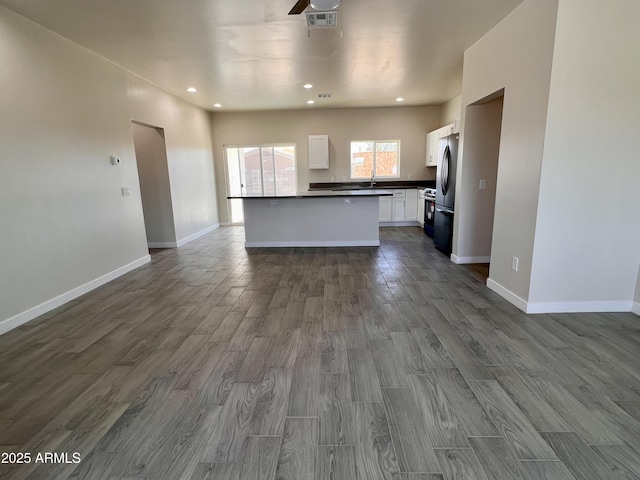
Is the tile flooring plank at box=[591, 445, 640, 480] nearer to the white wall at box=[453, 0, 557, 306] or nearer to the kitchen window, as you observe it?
the white wall at box=[453, 0, 557, 306]

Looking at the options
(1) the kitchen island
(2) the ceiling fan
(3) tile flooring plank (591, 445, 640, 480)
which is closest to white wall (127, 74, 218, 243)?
→ (1) the kitchen island

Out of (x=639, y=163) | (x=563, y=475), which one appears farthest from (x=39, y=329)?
(x=639, y=163)

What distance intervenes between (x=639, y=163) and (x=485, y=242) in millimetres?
2014

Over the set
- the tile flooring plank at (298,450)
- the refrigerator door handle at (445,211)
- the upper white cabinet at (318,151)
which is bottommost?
the tile flooring plank at (298,450)

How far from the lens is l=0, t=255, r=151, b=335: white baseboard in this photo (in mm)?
2803

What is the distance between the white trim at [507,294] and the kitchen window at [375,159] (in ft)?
15.8


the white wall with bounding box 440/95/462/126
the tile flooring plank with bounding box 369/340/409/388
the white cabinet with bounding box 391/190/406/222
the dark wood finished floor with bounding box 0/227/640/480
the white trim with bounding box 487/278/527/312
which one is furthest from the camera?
the white cabinet with bounding box 391/190/406/222

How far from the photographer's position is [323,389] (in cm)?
194

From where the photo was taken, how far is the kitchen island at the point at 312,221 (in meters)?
5.62

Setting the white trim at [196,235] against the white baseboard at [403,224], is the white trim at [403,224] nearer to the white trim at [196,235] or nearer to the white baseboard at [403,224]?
the white baseboard at [403,224]

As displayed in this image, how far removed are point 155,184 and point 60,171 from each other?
250cm

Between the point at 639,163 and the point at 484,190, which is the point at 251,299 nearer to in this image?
the point at 484,190

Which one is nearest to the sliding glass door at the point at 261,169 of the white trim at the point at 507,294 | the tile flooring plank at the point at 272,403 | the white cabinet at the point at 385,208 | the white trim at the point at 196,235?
the white trim at the point at 196,235

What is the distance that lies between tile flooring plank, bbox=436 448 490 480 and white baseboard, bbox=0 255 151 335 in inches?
140
